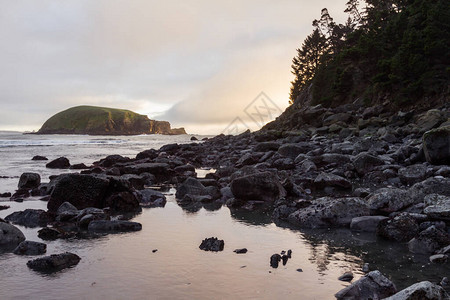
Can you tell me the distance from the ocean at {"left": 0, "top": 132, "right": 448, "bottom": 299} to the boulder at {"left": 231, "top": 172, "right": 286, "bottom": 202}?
232 cm

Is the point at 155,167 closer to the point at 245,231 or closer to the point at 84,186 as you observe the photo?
the point at 84,186

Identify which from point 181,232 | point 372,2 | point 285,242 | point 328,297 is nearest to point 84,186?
point 181,232

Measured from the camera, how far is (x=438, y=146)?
11.3m

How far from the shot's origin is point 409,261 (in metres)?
4.96

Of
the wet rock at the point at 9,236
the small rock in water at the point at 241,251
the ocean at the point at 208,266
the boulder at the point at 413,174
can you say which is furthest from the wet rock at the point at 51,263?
the boulder at the point at 413,174

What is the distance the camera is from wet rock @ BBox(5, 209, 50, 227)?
718 cm

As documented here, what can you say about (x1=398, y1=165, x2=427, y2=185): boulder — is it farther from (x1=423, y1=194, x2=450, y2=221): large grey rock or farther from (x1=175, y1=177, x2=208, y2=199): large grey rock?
(x1=175, y1=177, x2=208, y2=199): large grey rock

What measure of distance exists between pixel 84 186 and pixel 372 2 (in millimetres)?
56158

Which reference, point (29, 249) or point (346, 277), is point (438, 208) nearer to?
point (346, 277)

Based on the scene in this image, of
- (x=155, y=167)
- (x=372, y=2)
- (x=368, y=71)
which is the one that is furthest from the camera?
(x=372, y=2)

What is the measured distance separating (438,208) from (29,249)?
6.32 metres

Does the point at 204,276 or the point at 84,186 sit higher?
the point at 84,186

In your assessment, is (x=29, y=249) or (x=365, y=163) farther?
(x=365, y=163)

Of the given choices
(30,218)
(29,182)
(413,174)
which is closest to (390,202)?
(413,174)
